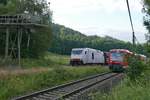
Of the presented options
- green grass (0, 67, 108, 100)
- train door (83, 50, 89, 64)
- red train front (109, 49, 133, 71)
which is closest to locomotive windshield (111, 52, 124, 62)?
red train front (109, 49, 133, 71)

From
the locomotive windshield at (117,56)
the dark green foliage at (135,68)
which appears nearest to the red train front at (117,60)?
the locomotive windshield at (117,56)

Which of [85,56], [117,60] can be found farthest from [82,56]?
[117,60]

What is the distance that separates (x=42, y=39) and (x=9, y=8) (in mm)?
6529

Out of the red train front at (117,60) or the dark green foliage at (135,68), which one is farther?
the red train front at (117,60)

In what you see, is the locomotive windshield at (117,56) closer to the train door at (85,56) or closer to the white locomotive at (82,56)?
the white locomotive at (82,56)

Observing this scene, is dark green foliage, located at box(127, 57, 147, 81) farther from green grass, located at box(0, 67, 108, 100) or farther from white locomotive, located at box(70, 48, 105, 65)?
white locomotive, located at box(70, 48, 105, 65)

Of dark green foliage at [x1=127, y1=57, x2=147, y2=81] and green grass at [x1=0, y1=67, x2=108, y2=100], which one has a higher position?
dark green foliage at [x1=127, y1=57, x2=147, y2=81]

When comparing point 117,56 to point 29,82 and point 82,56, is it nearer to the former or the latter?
point 82,56

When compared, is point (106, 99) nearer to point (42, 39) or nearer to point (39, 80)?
point (39, 80)

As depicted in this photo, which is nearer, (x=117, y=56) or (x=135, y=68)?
(x=135, y=68)

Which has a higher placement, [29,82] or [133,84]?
[133,84]

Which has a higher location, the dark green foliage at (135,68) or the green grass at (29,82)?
the dark green foliage at (135,68)

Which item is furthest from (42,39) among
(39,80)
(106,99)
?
(106,99)

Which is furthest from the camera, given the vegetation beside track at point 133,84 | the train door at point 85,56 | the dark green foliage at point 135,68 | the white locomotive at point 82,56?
the train door at point 85,56
